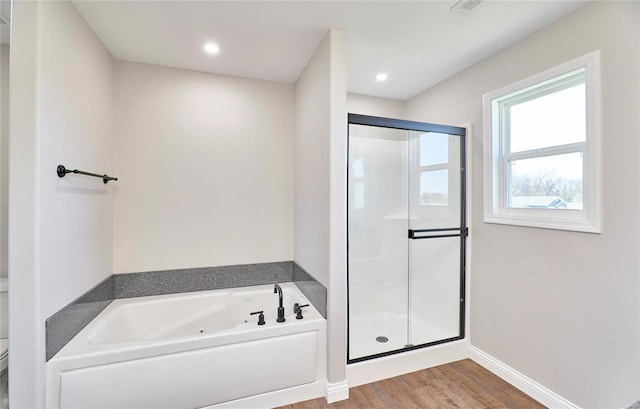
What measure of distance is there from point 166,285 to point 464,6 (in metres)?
3.09

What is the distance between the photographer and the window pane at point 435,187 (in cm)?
265

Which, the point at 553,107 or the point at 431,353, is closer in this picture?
the point at 553,107

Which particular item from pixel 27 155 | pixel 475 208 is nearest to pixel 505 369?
pixel 475 208

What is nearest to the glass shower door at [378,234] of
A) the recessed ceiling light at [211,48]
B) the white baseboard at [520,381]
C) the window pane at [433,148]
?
the window pane at [433,148]

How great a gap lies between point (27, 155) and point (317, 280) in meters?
1.88

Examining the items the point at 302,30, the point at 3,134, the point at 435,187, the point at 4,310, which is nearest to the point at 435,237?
the point at 435,187

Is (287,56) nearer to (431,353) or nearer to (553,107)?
(553,107)

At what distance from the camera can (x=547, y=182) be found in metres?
2.00

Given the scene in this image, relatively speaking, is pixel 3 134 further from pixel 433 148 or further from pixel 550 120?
pixel 550 120

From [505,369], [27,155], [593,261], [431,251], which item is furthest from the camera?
[431,251]

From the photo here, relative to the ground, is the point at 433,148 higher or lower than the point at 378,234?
higher

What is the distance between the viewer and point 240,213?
2.70 m

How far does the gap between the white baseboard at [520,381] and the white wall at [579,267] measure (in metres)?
0.04

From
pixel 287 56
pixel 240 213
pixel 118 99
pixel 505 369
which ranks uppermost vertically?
pixel 287 56
